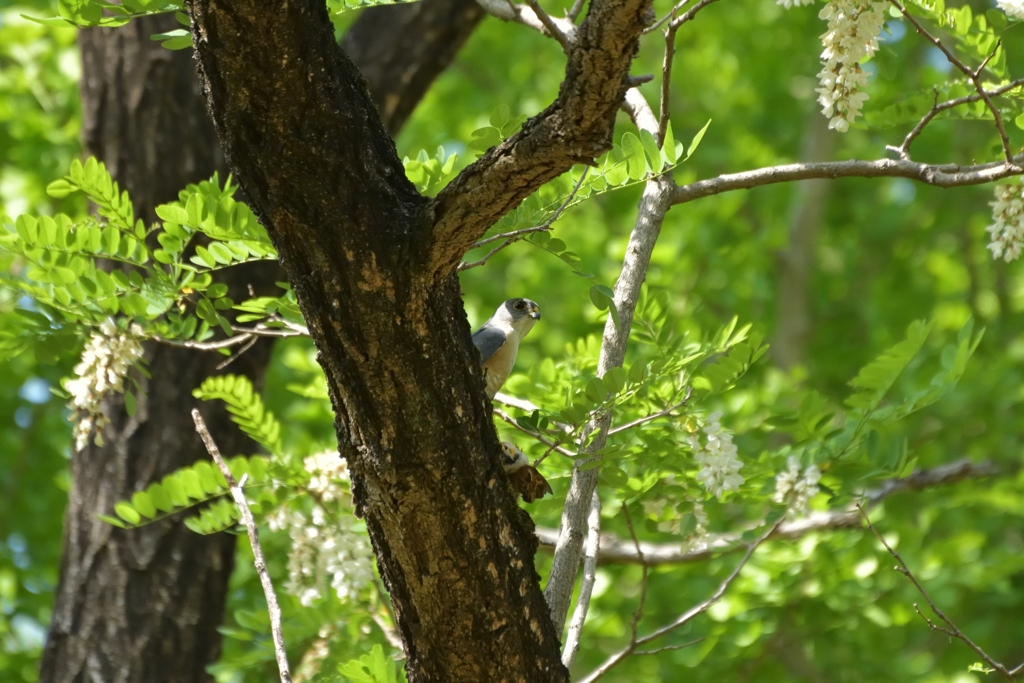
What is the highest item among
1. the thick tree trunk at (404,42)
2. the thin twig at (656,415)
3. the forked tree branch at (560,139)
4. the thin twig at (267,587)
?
the thick tree trunk at (404,42)

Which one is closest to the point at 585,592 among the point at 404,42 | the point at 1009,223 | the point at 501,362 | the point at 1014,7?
the point at 501,362

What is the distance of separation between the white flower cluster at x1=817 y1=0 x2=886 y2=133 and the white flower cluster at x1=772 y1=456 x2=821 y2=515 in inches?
42.2

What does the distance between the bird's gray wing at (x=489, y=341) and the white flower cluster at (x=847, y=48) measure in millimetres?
1349

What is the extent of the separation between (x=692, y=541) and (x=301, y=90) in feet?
5.78

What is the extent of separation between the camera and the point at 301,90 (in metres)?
1.70

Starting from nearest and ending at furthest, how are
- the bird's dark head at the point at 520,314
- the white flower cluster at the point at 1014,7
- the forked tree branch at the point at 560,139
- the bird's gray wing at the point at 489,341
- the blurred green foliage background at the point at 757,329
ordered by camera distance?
the forked tree branch at the point at 560,139
the white flower cluster at the point at 1014,7
the bird's gray wing at the point at 489,341
the bird's dark head at the point at 520,314
the blurred green foliage background at the point at 757,329

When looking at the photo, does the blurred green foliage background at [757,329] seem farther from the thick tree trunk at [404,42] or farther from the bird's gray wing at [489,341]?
the thick tree trunk at [404,42]

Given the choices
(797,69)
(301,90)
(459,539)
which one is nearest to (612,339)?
(459,539)

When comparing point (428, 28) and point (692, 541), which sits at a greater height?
point (428, 28)

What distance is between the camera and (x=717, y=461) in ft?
8.29

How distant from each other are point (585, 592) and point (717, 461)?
0.50 m

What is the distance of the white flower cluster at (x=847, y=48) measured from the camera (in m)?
2.12

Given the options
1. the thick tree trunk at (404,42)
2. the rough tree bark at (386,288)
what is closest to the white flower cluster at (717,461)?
the rough tree bark at (386,288)

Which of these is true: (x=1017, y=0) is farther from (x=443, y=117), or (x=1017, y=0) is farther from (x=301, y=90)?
(x=443, y=117)
